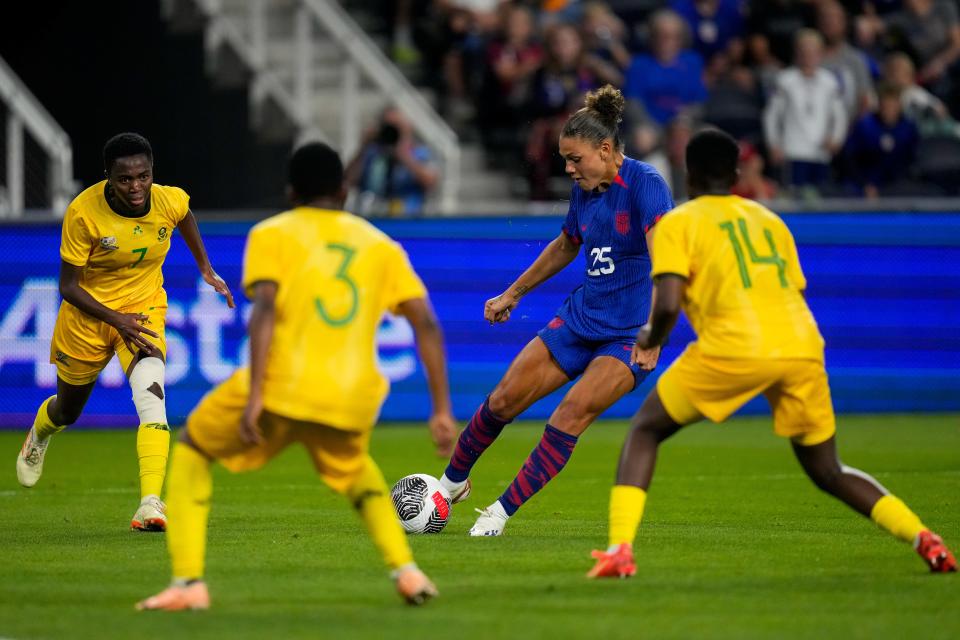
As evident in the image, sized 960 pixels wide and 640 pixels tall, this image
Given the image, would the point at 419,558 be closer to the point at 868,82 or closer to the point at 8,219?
the point at 8,219

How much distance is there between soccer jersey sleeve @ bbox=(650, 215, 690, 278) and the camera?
7.34 meters

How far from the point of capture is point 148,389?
32.6 feet

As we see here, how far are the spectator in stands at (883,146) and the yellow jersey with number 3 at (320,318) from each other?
13.7 metres

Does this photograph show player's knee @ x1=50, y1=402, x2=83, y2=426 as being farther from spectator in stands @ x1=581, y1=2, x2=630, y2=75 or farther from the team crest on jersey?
spectator in stands @ x1=581, y1=2, x2=630, y2=75

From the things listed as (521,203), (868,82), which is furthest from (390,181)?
(868,82)

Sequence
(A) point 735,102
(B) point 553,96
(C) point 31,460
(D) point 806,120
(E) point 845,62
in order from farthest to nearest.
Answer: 1. (A) point 735,102
2. (E) point 845,62
3. (B) point 553,96
4. (D) point 806,120
5. (C) point 31,460

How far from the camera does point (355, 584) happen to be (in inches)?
300

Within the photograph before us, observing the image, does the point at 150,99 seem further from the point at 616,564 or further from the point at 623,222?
the point at 616,564

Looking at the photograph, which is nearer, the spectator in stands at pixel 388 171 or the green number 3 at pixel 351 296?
the green number 3 at pixel 351 296

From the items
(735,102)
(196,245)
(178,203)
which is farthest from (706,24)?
(178,203)

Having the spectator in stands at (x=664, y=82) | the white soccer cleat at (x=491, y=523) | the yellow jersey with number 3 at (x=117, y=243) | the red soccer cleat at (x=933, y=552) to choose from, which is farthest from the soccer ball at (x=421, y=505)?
the spectator in stands at (x=664, y=82)

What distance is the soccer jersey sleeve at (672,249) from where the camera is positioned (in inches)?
289

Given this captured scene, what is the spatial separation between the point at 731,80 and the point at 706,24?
3.67 ft

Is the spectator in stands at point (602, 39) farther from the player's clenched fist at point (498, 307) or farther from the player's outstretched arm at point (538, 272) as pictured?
the player's clenched fist at point (498, 307)
